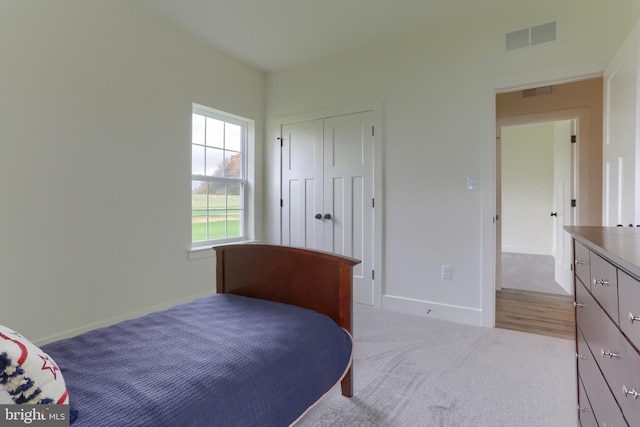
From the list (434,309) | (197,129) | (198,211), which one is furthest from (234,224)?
(434,309)

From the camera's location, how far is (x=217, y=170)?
138 inches

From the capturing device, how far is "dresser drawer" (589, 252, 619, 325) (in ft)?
2.79

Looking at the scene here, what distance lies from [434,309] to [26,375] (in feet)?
9.24

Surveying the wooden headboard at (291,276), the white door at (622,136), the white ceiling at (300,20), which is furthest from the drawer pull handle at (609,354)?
the white ceiling at (300,20)

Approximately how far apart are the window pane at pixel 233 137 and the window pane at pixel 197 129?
342mm

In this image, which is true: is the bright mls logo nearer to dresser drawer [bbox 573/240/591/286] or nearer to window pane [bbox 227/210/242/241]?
dresser drawer [bbox 573/240/591/286]

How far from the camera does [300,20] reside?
2766mm

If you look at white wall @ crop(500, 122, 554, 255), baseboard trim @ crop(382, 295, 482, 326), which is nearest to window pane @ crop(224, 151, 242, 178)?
baseboard trim @ crop(382, 295, 482, 326)

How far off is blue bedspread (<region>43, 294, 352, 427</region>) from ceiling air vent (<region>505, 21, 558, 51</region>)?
2596mm

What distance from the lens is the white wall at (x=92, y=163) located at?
2035 mm

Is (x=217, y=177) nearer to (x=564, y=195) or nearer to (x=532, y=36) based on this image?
(x=532, y=36)

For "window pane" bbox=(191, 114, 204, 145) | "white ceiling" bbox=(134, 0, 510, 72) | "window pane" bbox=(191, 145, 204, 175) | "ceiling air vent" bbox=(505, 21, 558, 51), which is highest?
"white ceiling" bbox=(134, 0, 510, 72)

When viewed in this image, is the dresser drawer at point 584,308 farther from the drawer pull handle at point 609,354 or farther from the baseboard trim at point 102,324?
the baseboard trim at point 102,324

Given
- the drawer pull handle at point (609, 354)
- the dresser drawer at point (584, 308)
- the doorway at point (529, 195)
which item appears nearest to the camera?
the drawer pull handle at point (609, 354)
